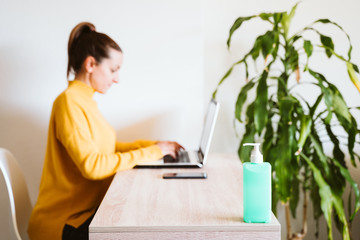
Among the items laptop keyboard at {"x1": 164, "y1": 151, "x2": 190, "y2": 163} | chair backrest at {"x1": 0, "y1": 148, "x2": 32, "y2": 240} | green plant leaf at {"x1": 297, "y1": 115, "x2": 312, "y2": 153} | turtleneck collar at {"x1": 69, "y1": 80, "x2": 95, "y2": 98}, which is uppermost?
turtleneck collar at {"x1": 69, "y1": 80, "x2": 95, "y2": 98}

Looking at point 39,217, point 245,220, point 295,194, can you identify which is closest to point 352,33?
point 295,194

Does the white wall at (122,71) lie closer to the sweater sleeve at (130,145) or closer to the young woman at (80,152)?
the sweater sleeve at (130,145)

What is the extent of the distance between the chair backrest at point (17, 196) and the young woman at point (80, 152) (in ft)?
0.17

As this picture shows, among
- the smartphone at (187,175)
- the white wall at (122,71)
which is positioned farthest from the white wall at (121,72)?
the smartphone at (187,175)

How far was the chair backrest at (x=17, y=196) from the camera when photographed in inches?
59.7

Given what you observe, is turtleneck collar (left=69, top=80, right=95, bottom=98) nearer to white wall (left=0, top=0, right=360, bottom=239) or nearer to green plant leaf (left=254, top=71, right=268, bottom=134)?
white wall (left=0, top=0, right=360, bottom=239)

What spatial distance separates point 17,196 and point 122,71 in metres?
0.88

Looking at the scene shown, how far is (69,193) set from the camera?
5.44ft

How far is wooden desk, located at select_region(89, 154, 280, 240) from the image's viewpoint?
107 centimetres

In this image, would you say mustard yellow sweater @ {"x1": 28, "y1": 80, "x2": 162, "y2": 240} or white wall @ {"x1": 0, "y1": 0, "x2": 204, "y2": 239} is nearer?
mustard yellow sweater @ {"x1": 28, "y1": 80, "x2": 162, "y2": 240}

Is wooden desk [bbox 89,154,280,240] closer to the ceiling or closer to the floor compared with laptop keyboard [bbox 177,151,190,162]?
closer to the floor

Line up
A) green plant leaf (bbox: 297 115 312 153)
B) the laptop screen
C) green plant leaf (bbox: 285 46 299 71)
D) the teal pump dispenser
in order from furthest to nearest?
green plant leaf (bbox: 285 46 299 71), green plant leaf (bbox: 297 115 312 153), the laptop screen, the teal pump dispenser

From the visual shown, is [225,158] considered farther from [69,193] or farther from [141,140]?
[69,193]

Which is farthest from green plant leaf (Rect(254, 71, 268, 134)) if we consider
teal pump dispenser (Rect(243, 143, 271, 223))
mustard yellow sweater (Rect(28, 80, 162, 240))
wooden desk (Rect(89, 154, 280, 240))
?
teal pump dispenser (Rect(243, 143, 271, 223))
